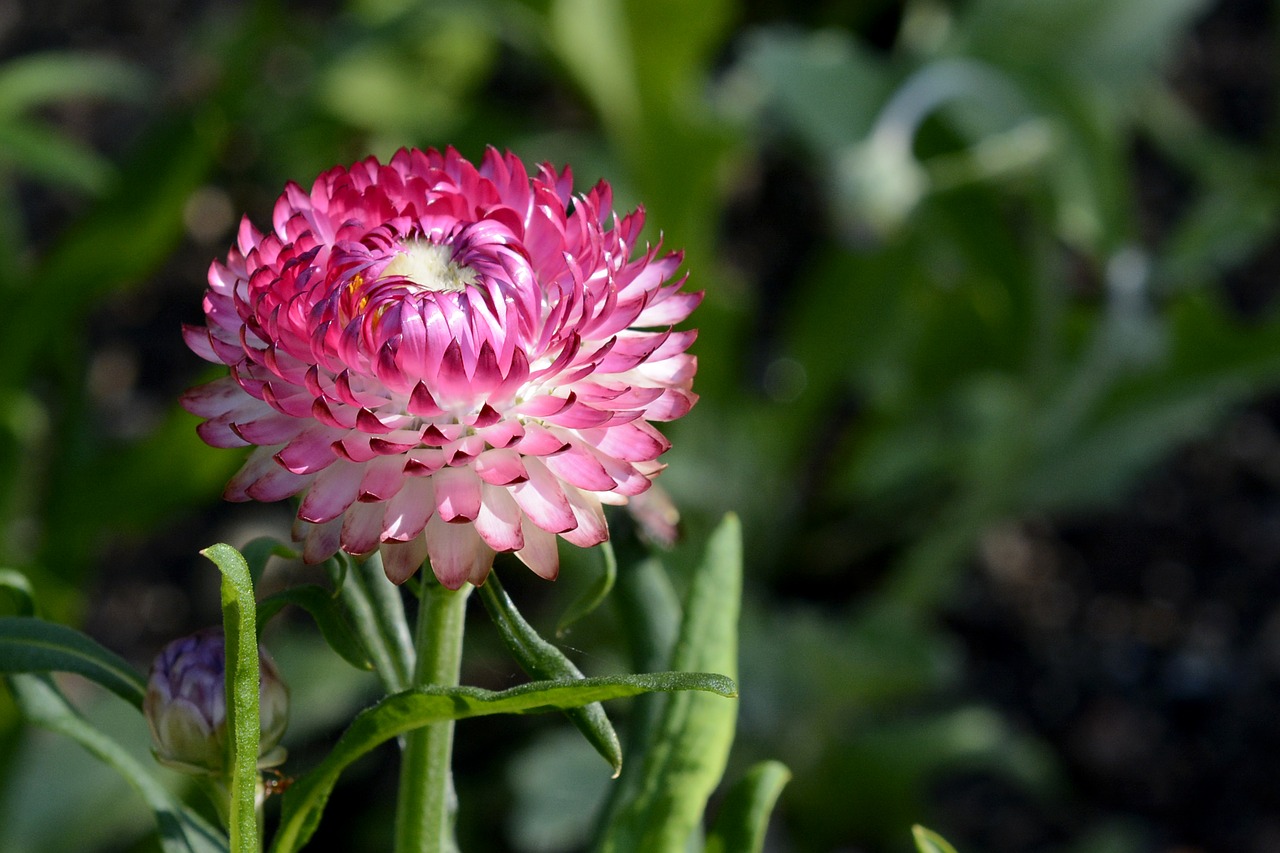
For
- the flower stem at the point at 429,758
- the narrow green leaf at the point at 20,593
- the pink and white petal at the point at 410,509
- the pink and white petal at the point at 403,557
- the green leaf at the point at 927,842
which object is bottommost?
the green leaf at the point at 927,842

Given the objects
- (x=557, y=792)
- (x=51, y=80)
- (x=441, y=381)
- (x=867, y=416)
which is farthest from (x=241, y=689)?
(x=867, y=416)

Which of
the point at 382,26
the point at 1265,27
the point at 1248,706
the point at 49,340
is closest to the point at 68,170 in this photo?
the point at 49,340

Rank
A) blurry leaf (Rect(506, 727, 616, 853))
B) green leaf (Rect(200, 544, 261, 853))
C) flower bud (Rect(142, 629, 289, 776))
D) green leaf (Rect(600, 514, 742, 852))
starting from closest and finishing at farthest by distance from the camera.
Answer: green leaf (Rect(200, 544, 261, 853)) < flower bud (Rect(142, 629, 289, 776)) < green leaf (Rect(600, 514, 742, 852)) < blurry leaf (Rect(506, 727, 616, 853))

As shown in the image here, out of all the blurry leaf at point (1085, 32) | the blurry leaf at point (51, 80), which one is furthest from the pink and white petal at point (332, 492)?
the blurry leaf at point (1085, 32)

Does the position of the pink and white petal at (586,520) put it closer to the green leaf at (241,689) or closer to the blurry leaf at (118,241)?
the green leaf at (241,689)

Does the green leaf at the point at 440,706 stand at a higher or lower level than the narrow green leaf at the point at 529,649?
lower

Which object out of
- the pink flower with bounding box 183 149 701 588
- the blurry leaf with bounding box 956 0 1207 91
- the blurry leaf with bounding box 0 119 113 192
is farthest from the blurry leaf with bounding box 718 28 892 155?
the pink flower with bounding box 183 149 701 588

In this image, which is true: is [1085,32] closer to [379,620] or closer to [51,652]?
[379,620]

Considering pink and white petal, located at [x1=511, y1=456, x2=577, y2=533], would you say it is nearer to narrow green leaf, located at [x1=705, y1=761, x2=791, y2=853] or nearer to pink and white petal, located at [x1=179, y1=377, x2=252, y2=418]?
pink and white petal, located at [x1=179, y1=377, x2=252, y2=418]
